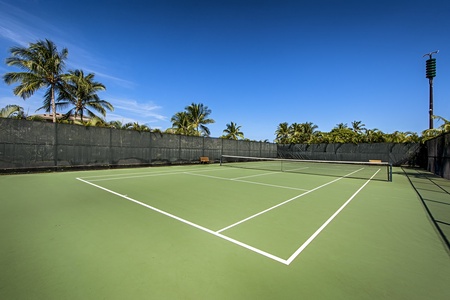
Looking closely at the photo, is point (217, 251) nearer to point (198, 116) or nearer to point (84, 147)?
point (84, 147)

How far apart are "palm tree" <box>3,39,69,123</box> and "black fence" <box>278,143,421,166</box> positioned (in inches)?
1039

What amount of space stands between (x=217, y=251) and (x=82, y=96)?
23896 mm

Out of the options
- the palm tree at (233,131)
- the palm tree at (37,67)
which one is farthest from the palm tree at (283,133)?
the palm tree at (37,67)

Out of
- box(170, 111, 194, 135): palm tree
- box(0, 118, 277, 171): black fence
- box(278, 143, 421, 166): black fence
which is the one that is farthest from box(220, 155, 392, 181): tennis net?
box(170, 111, 194, 135): palm tree

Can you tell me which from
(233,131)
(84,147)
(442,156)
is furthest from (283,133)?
(84,147)

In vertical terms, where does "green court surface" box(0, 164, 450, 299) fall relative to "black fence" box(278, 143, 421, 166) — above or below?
below

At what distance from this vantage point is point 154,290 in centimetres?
221

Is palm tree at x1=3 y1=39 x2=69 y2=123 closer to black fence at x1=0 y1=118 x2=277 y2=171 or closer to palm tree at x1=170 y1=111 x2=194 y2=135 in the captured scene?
black fence at x1=0 y1=118 x2=277 y2=171

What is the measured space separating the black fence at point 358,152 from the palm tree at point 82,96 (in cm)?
2338

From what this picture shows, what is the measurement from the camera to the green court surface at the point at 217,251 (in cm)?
227

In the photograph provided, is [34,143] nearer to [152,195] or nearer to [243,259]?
[152,195]

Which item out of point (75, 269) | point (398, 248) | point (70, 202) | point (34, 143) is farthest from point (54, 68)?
point (398, 248)

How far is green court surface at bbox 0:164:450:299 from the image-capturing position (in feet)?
7.43

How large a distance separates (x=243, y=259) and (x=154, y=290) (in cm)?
119
